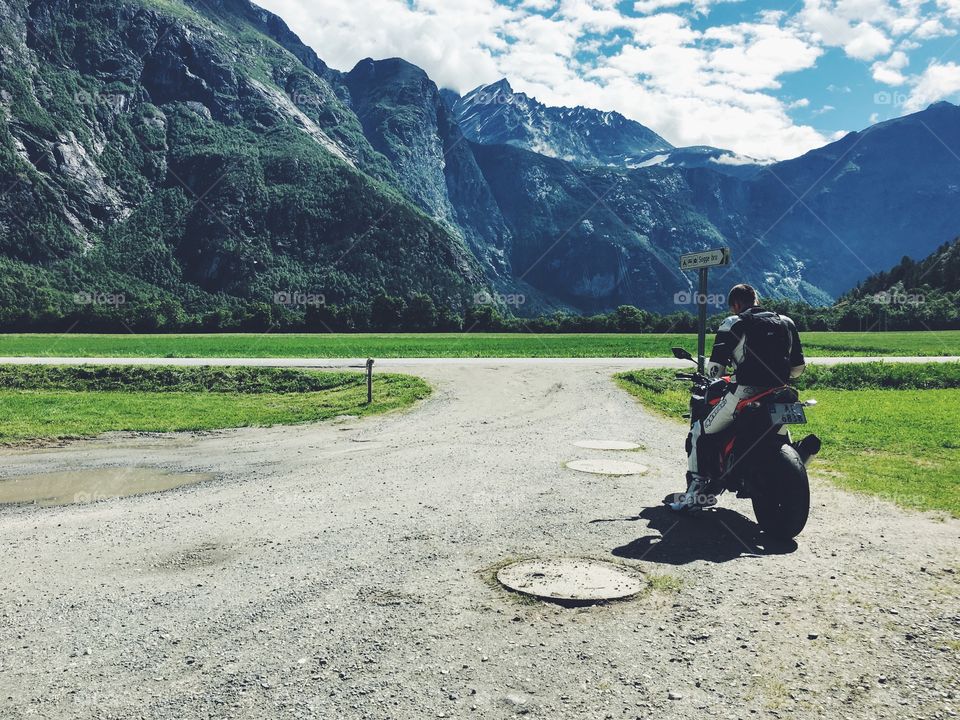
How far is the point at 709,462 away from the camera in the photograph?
7.79m

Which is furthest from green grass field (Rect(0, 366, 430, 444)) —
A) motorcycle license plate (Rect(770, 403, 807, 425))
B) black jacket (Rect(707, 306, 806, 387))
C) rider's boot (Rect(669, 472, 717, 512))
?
motorcycle license plate (Rect(770, 403, 807, 425))

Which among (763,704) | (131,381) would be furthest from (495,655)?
(131,381)

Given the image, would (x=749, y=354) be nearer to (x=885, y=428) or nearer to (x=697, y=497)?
(x=697, y=497)

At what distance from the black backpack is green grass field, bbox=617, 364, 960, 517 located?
3.31 metres

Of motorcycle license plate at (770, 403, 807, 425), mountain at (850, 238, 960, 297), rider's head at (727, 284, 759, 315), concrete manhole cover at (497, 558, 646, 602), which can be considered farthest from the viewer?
mountain at (850, 238, 960, 297)

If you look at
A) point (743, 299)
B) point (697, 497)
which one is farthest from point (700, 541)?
point (743, 299)

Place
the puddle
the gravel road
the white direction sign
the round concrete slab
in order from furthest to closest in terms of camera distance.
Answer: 1. the round concrete slab
2. the white direction sign
3. the puddle
4. the gravel road

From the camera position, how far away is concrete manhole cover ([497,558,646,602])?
216 inches

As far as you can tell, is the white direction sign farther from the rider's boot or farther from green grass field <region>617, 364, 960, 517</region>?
the rider's boot

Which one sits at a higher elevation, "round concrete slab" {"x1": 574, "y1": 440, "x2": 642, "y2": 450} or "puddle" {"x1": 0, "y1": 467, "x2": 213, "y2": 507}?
"round concrete slab" {"x1": 574, "y1": 440, "x2": 642, "y2": 450}

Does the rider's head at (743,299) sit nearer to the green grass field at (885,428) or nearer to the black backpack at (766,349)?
the black backpack at (766,349)

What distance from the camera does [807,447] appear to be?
277 inches

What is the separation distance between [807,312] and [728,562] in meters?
116

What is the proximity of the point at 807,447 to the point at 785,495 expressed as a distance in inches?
22.5
